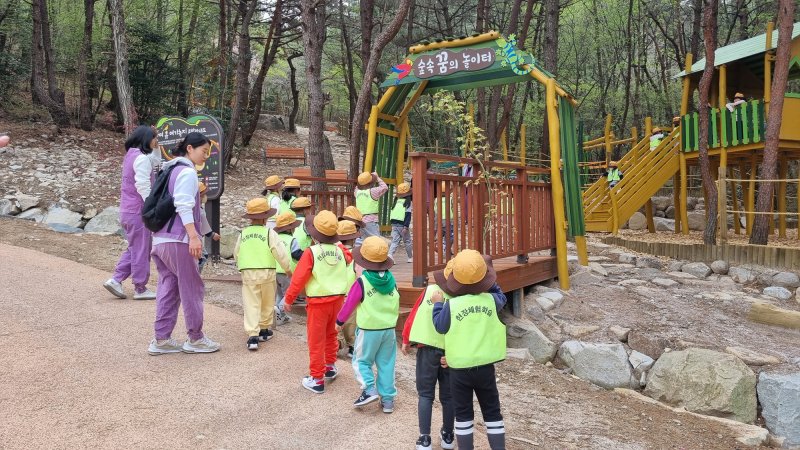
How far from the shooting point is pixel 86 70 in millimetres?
16969

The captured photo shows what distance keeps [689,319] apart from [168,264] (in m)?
6.45

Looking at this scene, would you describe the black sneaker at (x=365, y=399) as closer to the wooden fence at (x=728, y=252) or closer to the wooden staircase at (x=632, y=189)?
the wooden fence at (x=728, y=252)

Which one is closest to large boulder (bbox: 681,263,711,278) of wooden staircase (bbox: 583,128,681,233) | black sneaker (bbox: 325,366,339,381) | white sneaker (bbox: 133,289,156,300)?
wooden staircase (bbox: 583,128,681,233)

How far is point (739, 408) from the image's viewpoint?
5.69 meters

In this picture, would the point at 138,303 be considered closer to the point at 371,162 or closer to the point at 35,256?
the point at 35,256

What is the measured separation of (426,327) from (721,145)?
37.4ft

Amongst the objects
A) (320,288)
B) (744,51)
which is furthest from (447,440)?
(744,51)

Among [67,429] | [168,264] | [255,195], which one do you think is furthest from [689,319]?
[255,195]

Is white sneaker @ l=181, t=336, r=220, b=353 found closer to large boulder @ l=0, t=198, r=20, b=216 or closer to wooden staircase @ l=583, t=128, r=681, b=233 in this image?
large boulder @ l=0, t=198, r=20, b=216

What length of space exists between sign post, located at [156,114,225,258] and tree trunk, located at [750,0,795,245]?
30.9 ft

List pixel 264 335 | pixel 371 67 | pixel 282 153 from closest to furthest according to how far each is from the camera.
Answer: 1. pixel 264 335
2. pixel 371 67
3. pixel 282 153

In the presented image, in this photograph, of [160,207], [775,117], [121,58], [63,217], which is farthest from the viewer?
[121,58]

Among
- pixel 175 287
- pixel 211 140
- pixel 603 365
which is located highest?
pixel 211 140

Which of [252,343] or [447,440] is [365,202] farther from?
[447,440]
